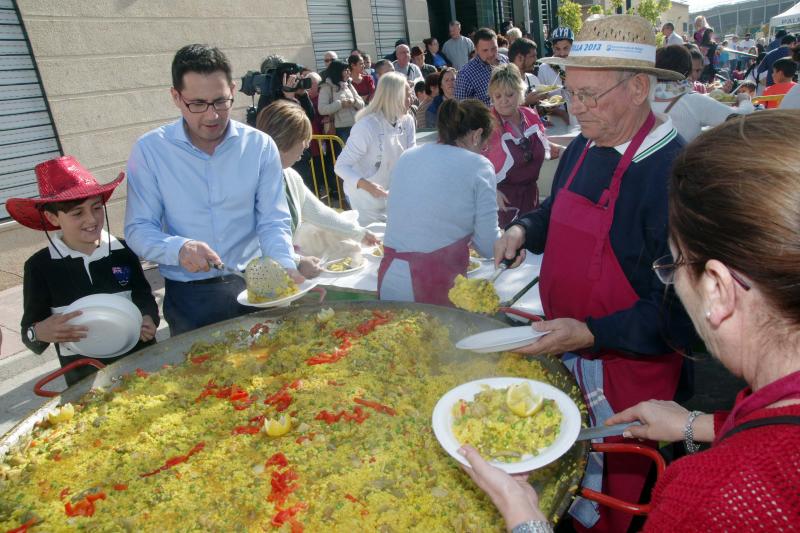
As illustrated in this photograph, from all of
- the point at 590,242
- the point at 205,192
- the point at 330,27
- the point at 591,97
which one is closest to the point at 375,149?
the point at 205,192

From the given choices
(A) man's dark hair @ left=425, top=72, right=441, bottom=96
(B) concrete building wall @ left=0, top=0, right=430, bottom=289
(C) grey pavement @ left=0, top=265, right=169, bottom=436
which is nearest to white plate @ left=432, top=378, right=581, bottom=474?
(C) grey pavement @ left=0, top=265, right=169, bottom=436

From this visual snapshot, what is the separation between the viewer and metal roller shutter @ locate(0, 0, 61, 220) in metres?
6.74

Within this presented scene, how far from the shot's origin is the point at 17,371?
16.0ft

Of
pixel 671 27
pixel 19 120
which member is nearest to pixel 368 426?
pixel 19 120

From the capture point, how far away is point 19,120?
6938 millimetres

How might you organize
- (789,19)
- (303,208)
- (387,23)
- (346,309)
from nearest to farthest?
1. (346,309)
2. (303,208)
3. (387,23)
4. (789,19)

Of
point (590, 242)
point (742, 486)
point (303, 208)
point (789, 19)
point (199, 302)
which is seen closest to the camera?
point (742, 486)

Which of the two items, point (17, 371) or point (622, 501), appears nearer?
point (622, 501)

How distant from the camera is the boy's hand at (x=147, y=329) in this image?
280 centimetres

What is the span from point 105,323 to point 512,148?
12.1ft

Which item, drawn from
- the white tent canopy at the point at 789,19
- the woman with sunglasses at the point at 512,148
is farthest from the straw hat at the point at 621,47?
the white tent canopy at the point at 789,19

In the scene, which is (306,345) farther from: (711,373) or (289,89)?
(289,89)

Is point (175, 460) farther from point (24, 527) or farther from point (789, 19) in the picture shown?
point (789, 19)

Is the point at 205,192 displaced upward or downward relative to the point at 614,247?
upward
